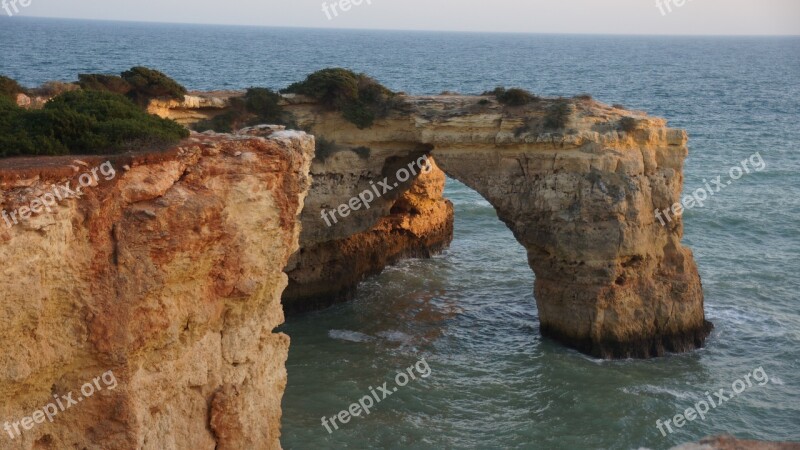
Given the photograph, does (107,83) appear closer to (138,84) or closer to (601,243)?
(138,84)

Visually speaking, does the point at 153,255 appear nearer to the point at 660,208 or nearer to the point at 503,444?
the point at 503,444

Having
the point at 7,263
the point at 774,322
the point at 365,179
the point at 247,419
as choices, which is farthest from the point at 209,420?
the point at 774,322

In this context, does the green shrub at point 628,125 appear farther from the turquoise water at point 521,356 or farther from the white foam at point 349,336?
the white foam at point 349,336

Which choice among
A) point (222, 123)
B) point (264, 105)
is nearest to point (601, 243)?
point (264, 105)

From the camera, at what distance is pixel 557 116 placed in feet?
89.6

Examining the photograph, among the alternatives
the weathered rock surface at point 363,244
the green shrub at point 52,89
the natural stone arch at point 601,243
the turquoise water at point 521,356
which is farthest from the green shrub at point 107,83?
the natural stone arch at point 601,243

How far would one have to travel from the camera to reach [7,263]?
1248 cm

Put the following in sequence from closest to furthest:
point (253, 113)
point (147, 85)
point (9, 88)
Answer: point (9, 88), point (147, 85), point (253, 113)

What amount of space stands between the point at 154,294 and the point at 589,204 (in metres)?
15.5

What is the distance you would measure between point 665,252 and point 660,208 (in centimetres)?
143

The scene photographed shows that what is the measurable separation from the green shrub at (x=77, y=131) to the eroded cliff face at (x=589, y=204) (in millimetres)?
13344

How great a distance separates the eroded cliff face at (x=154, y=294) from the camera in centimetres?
1312

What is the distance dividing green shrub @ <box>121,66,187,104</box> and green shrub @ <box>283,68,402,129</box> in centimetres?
429

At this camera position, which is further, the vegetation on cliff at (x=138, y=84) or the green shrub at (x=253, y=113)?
the green shrub at (x=253, y=113)
